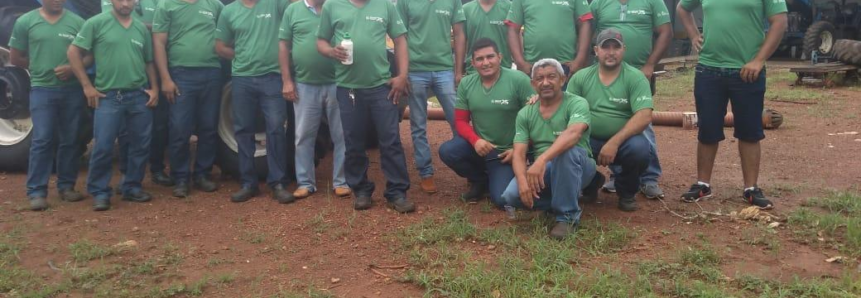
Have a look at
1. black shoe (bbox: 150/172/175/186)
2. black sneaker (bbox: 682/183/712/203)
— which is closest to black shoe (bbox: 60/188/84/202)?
black shoe (bbox: 150/172/175/186)

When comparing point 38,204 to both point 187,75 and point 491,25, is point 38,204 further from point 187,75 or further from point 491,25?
point 491,25

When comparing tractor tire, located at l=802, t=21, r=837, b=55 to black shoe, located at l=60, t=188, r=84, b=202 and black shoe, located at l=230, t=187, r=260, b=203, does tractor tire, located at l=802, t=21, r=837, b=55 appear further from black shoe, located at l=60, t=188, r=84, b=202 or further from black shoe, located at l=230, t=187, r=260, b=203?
black shoe, located at l=60, t=188, r=84, b=202

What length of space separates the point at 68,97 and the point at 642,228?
13.2ft

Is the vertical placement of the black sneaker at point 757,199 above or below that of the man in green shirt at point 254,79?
below

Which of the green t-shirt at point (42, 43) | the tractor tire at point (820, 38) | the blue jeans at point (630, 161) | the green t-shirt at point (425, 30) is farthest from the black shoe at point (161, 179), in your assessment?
the tractor tire at point (820, 38)

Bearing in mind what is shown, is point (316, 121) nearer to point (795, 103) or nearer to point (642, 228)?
point (642, 228)

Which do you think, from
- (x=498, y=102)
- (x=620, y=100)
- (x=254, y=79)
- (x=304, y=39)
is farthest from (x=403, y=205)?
(x=620, y=100)

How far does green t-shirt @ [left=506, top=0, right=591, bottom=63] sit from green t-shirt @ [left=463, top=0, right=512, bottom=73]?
0.21 meters

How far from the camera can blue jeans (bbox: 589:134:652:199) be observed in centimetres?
450

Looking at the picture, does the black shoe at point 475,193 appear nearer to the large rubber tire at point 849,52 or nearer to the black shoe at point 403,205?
the black shoe at point 403,205

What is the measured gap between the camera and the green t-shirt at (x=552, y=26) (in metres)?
5.24

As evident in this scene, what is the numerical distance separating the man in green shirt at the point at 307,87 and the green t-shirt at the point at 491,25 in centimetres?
113

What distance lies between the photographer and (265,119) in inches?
210

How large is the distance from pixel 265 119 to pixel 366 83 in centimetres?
97
